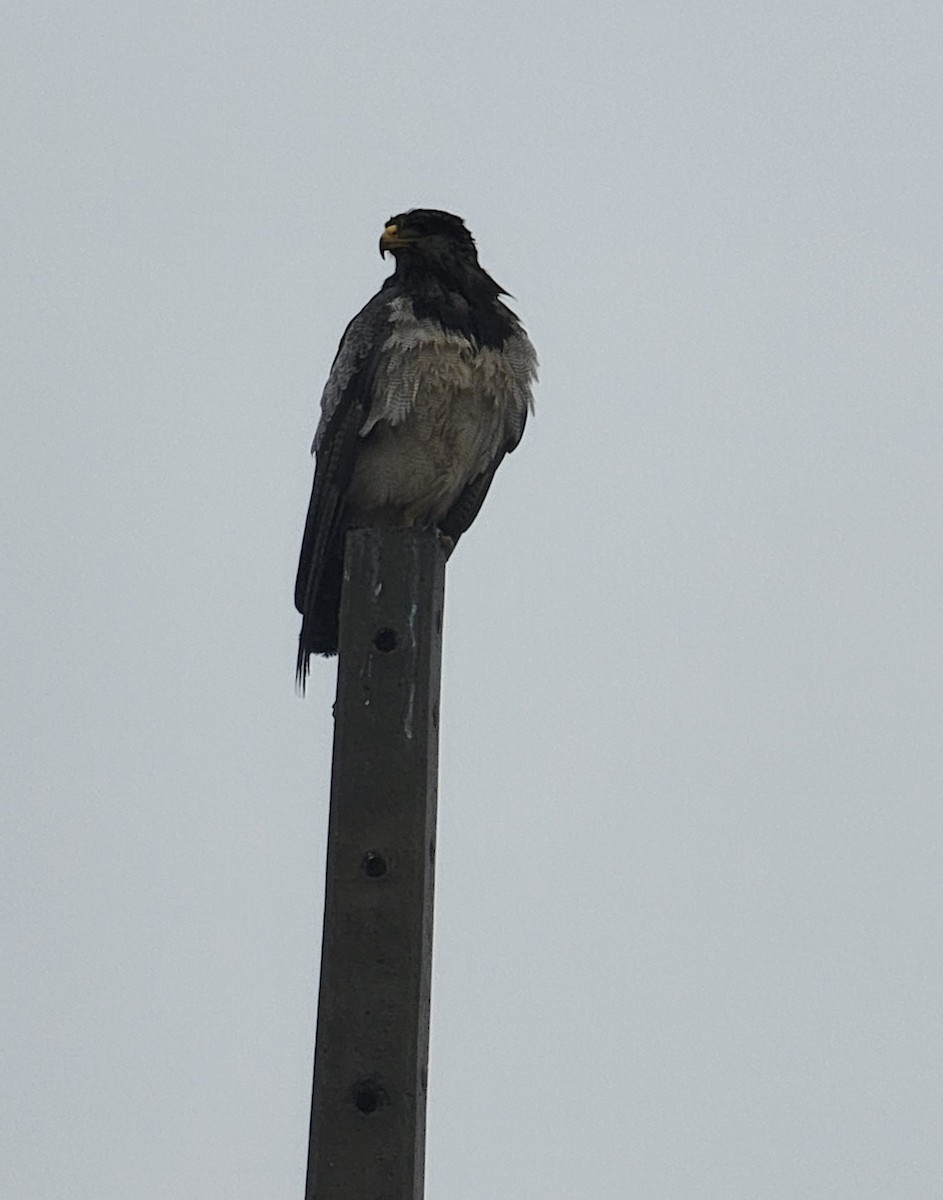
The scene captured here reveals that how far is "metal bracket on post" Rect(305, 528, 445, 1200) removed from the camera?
165 inches

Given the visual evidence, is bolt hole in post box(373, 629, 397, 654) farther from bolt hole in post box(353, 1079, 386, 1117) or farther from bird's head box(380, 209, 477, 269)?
bird's head box(380, 209, 477, 269)

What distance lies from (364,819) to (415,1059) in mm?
563

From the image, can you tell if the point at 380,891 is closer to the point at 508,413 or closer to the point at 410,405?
the point at 410,405

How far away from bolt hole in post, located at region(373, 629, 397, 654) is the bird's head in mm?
2943

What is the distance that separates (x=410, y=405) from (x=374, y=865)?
9.31 ft

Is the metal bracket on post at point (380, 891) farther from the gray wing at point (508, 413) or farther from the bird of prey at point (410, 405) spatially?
the gray wing at point (508, 413)

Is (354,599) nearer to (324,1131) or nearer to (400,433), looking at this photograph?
(324,1131)

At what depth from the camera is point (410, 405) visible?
6902 millimetres

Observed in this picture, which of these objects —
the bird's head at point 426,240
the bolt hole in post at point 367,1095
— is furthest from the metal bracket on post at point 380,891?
the bird's head at point 426,240

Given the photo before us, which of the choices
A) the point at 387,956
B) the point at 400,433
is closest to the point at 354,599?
the point at 387,956

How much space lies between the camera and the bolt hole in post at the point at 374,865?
439cm

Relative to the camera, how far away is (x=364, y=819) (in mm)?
4438

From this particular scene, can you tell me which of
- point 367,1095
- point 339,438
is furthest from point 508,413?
point 367,1095

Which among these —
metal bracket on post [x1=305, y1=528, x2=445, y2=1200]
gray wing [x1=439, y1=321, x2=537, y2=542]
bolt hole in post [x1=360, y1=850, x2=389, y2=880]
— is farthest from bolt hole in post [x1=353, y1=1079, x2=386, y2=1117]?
gray wing [x1=439, y1=321, x2=537, y2=542]
